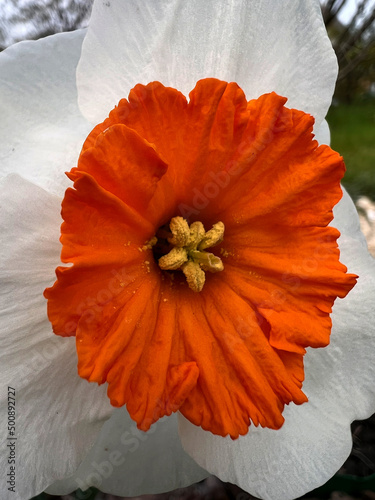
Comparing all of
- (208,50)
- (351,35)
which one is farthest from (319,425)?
(351,35)

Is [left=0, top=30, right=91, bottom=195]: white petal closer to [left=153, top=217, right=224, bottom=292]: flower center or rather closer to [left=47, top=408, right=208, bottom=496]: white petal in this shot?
[left=153, top=217, right=224, bottom=292]: flower center

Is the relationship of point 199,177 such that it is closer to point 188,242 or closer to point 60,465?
point 188,242

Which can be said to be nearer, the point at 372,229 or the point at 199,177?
the point at 199,177

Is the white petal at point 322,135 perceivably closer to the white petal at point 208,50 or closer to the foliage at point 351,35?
the white petal at point 208,50

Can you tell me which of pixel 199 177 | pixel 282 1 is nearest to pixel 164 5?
pixel 282 1
